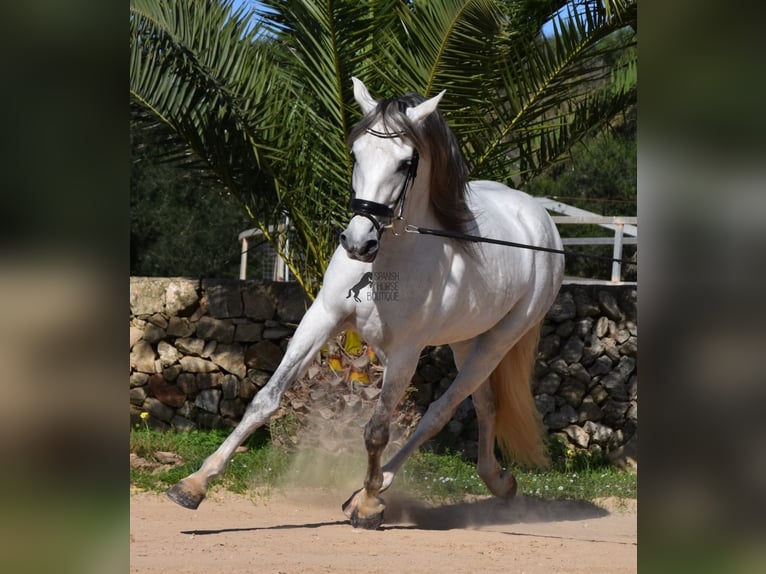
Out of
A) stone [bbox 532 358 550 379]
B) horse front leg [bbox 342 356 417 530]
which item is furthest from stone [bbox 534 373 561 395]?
horse front leg [bbox 342 356 417 530]

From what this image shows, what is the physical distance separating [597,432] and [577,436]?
18cm

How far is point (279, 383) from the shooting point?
4223 mm

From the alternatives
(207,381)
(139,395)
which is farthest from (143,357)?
(207,381)

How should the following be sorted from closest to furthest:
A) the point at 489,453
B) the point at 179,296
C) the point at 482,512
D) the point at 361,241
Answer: the point at 361,241, the point at 489,453, the point at 482,512, the point at 179,296

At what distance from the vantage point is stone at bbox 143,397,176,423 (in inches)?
297

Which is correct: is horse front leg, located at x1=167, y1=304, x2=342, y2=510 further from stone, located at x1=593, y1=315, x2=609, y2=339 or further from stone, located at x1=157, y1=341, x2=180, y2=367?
stone, located at x1=593, y1=315, x2=609, y2=339

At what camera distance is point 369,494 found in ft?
15.2

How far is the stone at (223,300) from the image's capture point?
753cm

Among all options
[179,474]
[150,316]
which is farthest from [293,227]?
[179,474]

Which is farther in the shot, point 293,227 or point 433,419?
point 293,227

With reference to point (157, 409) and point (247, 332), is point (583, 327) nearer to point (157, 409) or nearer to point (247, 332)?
point (247, 332)

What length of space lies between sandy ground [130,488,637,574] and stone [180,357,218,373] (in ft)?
6.19
